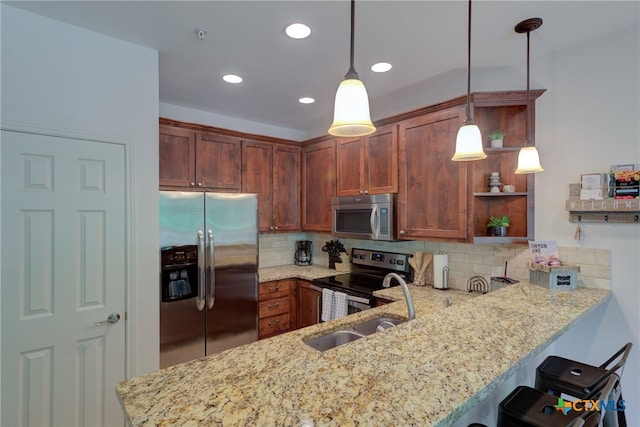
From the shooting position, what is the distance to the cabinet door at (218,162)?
3.19 meters

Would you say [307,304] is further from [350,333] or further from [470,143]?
[470,143]

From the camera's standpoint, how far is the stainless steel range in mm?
2768

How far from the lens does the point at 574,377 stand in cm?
145

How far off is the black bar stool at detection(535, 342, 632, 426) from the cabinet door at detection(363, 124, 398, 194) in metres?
1.71

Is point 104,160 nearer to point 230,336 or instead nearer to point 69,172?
point 69,172

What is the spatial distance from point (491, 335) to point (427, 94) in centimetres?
224

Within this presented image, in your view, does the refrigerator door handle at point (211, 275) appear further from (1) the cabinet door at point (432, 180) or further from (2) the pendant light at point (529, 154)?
(2) the pendant light at point (529, 154)

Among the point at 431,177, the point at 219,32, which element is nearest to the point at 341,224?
the point at 431,177

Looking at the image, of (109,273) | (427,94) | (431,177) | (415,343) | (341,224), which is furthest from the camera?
(341,224)

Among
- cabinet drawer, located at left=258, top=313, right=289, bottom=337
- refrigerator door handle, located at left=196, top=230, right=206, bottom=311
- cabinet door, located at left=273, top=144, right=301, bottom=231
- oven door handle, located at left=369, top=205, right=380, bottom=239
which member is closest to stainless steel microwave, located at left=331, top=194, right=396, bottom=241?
oven door handle, located at left=369, top=205, right=380, bottom=239

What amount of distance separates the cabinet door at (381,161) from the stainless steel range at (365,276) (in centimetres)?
74

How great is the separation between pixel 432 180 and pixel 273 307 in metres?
2.06

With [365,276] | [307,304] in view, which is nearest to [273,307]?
[307,304]

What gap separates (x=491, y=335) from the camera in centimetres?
127
